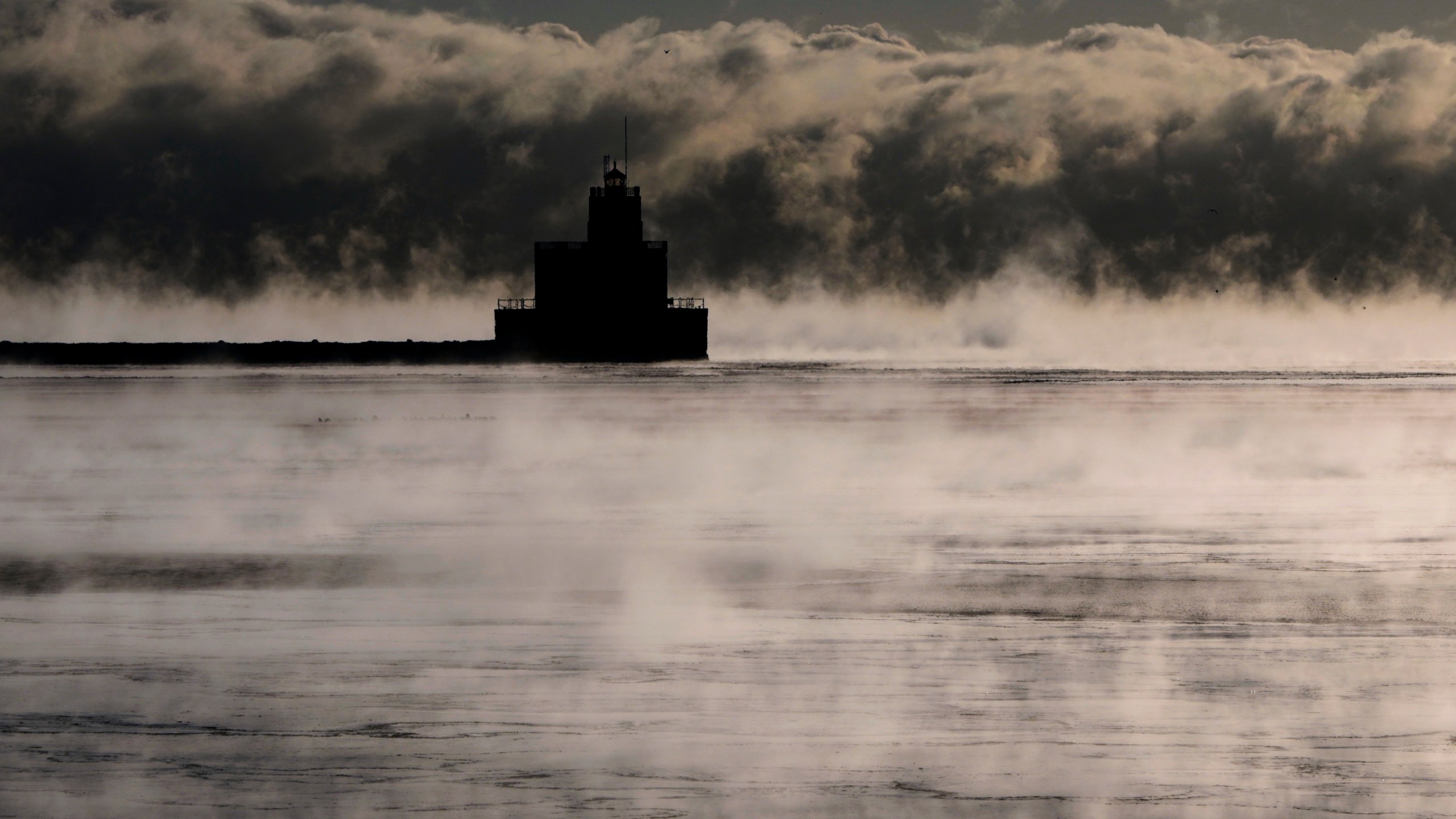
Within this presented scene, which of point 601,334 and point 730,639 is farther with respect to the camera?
point 601,334

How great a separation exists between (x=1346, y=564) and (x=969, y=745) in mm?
7132

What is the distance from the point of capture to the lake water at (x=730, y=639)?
7.59 m

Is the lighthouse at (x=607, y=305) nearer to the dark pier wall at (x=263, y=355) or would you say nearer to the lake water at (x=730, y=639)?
the dark pier wall at (x=263, y=355)

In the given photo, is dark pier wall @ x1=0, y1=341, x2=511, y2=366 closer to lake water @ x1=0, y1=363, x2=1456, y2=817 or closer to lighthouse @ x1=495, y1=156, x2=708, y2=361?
lighthouse @ x1=495, y1=156, x2=708, y2=361

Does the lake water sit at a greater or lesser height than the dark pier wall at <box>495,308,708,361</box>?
lesser

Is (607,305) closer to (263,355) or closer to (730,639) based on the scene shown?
(263,355)

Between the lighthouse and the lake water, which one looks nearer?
the lake water

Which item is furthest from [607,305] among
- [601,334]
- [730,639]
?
[730,639]

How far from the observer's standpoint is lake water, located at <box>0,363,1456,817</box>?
759 cm

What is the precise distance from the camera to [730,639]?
10.7 m

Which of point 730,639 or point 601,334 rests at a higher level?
point 601,334

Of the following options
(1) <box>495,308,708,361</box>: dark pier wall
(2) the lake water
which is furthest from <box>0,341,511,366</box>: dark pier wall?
A: (2) the lake water

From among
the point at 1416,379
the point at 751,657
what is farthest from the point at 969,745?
the point at 1416,379

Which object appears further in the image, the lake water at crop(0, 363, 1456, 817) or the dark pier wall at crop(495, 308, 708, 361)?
the dark pier wall at crop(495, 308, 708, 361)
